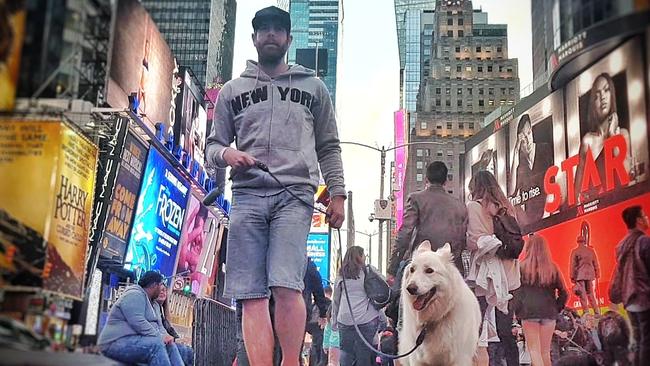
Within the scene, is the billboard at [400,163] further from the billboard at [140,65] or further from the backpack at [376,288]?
the billboard at [140,65]

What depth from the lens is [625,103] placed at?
3871 millimetres

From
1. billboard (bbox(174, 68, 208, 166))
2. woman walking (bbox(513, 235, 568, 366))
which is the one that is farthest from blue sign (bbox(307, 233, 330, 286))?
billboard (bbox(174, 68, 208, 166))

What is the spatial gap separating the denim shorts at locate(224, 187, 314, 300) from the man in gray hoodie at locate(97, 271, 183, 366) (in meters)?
0.55

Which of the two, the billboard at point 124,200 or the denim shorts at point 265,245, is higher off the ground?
the billboard at point 124,200

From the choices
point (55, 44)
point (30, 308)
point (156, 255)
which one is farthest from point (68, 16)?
point (156, 255)

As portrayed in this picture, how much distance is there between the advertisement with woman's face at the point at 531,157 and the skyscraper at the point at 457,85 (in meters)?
0.23

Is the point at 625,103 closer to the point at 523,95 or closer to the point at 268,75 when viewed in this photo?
the point at 523,95

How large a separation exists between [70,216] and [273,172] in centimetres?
95

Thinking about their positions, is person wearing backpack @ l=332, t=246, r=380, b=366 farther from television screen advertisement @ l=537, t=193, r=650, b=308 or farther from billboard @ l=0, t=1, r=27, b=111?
billboard @ l=0, t=1, r=27, b=111

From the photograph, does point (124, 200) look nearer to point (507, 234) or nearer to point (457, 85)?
point (457, 85)

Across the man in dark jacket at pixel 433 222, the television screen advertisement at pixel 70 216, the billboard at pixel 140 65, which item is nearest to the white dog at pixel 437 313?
the man in dark jacket at pixel 433 222

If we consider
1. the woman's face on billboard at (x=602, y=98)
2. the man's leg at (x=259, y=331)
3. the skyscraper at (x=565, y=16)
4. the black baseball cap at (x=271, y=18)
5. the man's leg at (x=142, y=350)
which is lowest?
the man's leg at (x=142, y=350)

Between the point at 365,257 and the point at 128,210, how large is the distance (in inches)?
203

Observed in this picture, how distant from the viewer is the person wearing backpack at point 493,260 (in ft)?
13.6
